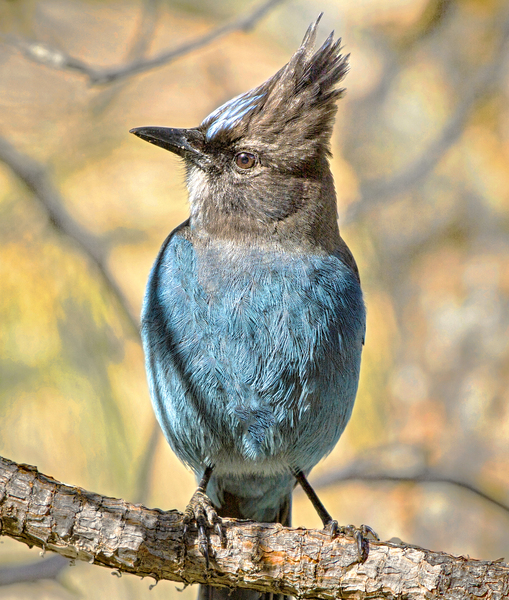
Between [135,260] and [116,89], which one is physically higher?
[116,89]

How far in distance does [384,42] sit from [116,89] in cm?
295

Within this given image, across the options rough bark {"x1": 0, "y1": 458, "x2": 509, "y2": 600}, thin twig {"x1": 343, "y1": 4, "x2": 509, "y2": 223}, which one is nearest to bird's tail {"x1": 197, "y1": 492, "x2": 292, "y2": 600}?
rough bark {"x1": 0, "y1": 458, "x2": 509, "y2": 600}

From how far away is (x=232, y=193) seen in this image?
357 centimetres

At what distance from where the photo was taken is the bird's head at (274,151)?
352 cm

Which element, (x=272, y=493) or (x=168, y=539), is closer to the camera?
(x=168, y=539)

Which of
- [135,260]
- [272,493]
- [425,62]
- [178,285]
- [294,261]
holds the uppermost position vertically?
[425,62]

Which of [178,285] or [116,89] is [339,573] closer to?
[178,285]

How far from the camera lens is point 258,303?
328cm

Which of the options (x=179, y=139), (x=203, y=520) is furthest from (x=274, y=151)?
(x=203, y=520)

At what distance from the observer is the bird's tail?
364 centimetres

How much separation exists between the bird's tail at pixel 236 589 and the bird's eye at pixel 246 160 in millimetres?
1739

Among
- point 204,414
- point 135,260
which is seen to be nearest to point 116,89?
point 135,260

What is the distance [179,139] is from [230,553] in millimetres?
2036

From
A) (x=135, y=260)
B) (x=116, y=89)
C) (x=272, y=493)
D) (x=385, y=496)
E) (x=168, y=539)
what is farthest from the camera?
(x=385, y=496)
